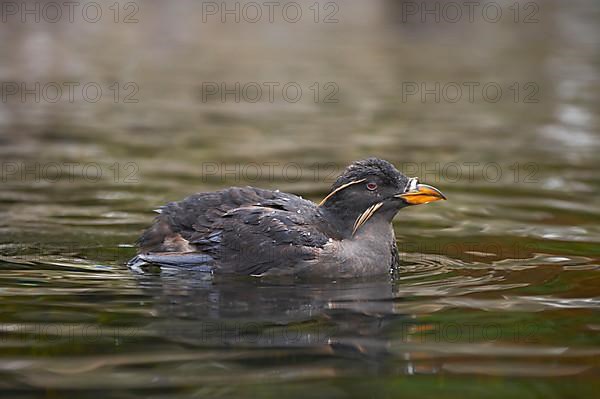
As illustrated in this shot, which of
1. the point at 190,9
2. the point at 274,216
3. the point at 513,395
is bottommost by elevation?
the point at 513,395

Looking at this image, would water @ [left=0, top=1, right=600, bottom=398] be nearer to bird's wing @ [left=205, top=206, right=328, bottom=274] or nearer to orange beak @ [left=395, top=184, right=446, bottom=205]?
bird's wing @ [left=205, top=206, right=328, bottom=274]

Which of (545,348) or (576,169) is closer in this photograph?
(545,348)

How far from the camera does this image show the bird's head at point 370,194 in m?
10.2

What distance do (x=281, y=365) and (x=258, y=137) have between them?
12.5 meters

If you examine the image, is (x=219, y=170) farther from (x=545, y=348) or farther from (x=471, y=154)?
(x=545, y=348)

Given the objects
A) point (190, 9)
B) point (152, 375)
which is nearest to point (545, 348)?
point (152, 375)

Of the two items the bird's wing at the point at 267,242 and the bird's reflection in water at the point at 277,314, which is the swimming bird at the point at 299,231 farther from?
A: the bird's reflection in water at the point at 277,314

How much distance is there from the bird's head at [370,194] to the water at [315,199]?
0.71 m

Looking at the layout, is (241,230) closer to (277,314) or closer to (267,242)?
(267,242)

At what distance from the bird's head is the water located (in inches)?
27.9

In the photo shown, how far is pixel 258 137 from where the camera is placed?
1959 cm

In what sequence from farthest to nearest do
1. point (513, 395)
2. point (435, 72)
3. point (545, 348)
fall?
1. point (435, 72)
2. point (545, 348)
3. point (513, 395)

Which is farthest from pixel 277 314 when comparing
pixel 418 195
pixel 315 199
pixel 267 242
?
pixel 315 199

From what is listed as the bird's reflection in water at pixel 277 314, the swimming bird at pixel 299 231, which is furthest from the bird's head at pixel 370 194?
the bird's reflection in water at pixel 277 314
